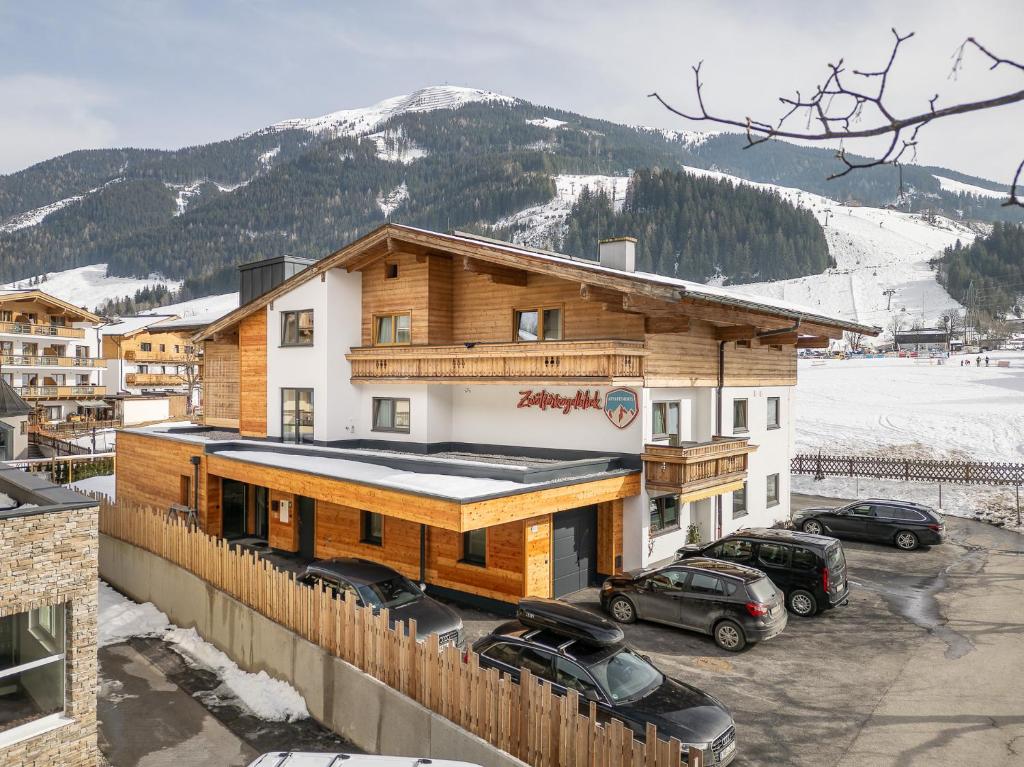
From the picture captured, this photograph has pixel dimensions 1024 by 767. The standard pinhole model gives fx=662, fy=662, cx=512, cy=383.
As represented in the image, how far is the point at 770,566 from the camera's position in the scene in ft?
55.0

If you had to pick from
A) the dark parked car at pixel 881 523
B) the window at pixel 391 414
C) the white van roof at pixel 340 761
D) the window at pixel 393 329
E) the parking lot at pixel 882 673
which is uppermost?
the window at pixel 393 329

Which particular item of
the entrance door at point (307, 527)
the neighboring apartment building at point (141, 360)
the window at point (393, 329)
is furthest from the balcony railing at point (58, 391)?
the window at point (393, 329)

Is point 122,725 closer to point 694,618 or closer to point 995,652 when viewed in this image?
point 694,618

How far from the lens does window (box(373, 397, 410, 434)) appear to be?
23906mm

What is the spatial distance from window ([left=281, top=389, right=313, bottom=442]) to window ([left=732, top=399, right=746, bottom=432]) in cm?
1566

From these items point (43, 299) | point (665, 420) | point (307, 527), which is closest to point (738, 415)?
point (665, 420)

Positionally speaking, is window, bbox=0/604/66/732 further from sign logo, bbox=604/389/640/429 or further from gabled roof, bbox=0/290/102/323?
gabled roof, bbox=0/290/102/323

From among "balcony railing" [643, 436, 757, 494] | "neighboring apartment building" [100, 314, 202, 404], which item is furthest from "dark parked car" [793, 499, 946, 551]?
"neighboring apartment building" [100, 314, 202, 404]

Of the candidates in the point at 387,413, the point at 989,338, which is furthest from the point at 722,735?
the point at 989,338

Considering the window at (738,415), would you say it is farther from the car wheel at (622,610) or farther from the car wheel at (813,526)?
the car wheel at (622,610)

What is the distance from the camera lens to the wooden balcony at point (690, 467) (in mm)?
18312

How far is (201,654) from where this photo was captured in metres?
15.4

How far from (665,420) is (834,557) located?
6.15m

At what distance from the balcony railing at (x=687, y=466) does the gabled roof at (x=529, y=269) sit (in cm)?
394
